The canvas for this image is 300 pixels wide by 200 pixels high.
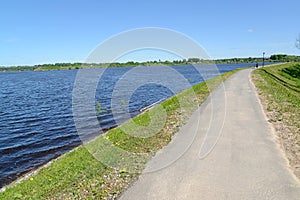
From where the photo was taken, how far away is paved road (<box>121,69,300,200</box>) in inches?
228

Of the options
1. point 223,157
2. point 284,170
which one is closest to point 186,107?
point 223,157

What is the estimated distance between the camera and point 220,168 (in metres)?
6.96

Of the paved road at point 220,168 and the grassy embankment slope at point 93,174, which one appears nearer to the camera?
the paved road at point 220,168

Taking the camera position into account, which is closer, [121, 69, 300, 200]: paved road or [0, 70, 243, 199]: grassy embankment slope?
[121, 69, 300, 200]: paved road

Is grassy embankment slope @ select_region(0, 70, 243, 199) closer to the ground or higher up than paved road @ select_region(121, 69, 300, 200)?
closer to the ground

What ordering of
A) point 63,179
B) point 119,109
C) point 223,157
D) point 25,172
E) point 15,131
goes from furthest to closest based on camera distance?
1. point 119,109
2. point 15,131
3. point 25,172
4. point 223,157
5. point 63,179

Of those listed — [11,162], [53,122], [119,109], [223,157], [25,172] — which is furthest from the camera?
[119,109]

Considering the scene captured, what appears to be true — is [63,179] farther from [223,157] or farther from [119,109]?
[119,109]

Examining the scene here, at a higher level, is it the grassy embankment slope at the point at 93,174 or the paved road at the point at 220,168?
the paved road at the point at 220,168

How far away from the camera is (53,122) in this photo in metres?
18.6

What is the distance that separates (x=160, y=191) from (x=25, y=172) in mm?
6966

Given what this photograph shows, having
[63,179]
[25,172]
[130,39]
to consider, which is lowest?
[25,172]

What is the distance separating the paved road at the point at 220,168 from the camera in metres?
5.79

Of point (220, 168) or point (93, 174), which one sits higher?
point (220, 168)
